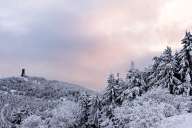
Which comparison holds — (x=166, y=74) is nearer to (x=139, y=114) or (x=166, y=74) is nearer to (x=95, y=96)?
(x=139, y=114)

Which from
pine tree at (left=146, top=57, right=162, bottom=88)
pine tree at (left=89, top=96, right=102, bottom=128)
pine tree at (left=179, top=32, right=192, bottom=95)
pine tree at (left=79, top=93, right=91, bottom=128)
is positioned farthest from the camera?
pine tree at (left=79, top=93, right=91, bottom=128)

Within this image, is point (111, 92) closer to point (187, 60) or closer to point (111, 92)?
point (111, 92)

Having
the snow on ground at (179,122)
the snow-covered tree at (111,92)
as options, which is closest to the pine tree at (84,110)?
the snow-covered tree at (111,92)

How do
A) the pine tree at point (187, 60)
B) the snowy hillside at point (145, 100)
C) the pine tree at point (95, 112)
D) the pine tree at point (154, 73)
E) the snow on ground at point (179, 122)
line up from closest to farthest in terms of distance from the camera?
the snow on ground at point (179, 122), the snowy hillside at point (145, 100), the pine tree at point (187, 60), the pine tree at point (154, 73), the pine tree at point (95, 112)

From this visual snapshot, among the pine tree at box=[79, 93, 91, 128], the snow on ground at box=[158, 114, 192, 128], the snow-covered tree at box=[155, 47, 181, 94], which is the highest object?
the snow-covered tree at box=[155, 47, 181, 94]

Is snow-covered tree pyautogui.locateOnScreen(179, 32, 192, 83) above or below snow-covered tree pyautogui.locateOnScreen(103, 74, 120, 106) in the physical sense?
above

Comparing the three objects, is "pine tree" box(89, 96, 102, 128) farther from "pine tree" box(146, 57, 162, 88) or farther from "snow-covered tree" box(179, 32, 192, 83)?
"snow-covered tree" box(179, 32, 192, 83)

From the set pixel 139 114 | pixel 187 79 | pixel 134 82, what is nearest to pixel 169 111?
pixel 139 114

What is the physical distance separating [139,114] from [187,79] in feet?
46.2

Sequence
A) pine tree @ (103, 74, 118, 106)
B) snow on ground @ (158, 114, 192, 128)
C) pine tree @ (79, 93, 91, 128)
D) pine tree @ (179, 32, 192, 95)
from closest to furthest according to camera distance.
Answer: snow on ground @ (158, 114, 192, 128) → pine tree @ (179, 32, 192, 95) → pine tree @ (103, 74, 118, 106) → pine tree @ (79, 93, 91, 128)

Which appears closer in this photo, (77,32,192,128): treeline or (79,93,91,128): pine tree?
(77,32,192,128): treeline

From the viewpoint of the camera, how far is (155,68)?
84.2 m

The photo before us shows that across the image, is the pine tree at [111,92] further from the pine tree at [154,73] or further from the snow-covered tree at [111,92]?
the pine tree at [154,73]

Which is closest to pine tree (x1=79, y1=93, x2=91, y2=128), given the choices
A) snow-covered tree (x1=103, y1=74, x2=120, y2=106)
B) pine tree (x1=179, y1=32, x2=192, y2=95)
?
snow-covered tree (x1=103, y1=74, x2=120, y2=106)
